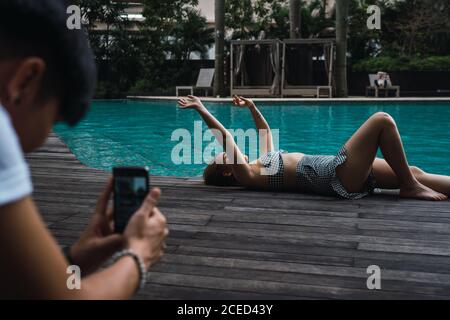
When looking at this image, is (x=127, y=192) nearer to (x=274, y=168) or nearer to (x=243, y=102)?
(x=274, y=168)

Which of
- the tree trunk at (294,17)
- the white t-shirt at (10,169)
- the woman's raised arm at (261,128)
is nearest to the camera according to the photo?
the white t-shirt at (10,169)

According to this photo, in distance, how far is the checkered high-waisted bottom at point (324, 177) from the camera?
136 inches

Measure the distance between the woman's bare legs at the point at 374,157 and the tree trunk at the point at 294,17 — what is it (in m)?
15.0

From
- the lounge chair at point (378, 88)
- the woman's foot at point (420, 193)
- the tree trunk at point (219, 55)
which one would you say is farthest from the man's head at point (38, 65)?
the lounge chair at point (378, 88)

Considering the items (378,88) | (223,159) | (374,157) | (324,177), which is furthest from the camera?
(378,88)

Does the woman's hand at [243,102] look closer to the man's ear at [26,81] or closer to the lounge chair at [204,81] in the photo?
the man's ear at [26,81]

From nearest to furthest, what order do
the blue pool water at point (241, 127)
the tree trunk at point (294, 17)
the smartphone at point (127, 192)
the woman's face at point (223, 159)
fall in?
the smartphone at point (127, 192) → the woman's face at point (223, 159) → the blue pool water at point (241, 127) → the tree trunk at point (294, 17)

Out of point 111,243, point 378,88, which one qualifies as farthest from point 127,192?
point 378,88

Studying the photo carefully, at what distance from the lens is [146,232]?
41.2 inches

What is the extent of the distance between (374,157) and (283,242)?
1.11 metres

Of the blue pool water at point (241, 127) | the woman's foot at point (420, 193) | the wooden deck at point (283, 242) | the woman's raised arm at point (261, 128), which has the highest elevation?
the woman's raised arm at point (261, 128)

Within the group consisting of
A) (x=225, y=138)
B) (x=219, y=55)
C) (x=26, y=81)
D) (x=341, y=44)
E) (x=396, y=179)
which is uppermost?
(x=341, y=44)

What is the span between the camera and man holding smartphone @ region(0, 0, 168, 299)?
28.0 inches

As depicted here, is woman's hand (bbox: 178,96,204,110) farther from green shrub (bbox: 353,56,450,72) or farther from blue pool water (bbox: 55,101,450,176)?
green shrub (bbox: 353,56,450,72)
